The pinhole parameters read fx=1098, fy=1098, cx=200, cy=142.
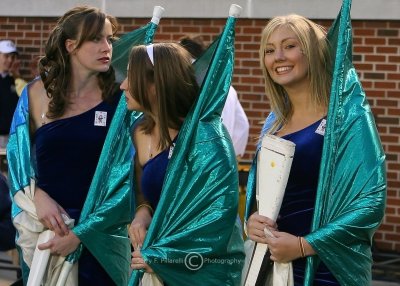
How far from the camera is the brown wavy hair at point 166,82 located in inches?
177

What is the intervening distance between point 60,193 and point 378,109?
16.7ft

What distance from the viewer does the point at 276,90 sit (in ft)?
14.6

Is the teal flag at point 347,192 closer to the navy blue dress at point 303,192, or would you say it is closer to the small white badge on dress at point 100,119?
the navy blue dress at point 303,192

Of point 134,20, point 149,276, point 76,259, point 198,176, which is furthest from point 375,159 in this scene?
point 134,20

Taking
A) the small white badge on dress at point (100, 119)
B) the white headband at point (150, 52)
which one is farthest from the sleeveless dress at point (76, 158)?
the white headband at point (150, 52)

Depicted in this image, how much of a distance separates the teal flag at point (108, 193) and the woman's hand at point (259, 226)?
1.00 meters

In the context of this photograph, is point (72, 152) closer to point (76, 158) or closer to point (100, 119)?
point (76, 158)

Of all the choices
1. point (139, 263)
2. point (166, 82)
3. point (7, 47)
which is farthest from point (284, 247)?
point (7, 47)

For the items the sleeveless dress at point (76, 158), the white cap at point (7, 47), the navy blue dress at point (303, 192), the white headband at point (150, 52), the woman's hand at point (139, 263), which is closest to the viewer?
the navy blue dress at point (303, 192)

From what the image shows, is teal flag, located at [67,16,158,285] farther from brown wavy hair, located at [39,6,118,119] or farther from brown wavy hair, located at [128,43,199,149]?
brown wavy hair, located at [128,43,199,149]

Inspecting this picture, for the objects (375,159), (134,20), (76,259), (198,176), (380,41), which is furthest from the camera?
(134,20)

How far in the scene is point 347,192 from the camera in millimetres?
4035

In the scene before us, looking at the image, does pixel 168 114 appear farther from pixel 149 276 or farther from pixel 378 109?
pixel 378 109

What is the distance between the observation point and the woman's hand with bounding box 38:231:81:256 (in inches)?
200
